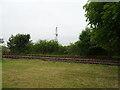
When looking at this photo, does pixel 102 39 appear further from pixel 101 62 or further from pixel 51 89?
pixel 101 62

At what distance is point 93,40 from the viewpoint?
7.84 meters

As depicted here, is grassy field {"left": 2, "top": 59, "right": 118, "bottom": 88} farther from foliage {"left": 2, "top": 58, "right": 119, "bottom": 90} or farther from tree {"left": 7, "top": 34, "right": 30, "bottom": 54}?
tree {"left": 7, "top": 34, "right": 30, "bottom": 54}

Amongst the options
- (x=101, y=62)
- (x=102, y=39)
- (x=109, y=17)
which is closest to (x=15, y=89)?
(x=109, y=17)

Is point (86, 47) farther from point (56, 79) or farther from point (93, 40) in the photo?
point (56, 79)

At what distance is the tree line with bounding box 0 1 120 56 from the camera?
5180 mm

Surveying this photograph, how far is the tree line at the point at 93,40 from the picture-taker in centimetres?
518

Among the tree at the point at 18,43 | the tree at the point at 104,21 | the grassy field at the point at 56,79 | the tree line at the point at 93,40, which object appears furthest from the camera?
the tree at the point at 18,43

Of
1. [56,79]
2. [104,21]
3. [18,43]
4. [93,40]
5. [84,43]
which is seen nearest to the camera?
[104,21]

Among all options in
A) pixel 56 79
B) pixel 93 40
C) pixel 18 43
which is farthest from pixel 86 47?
pixel 56 79

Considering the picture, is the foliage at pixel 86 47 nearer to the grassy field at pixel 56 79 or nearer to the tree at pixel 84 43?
the tree at pixel 84 43

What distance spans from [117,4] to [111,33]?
6.22 feet

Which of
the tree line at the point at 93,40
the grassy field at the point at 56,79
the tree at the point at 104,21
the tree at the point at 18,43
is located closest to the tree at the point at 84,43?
the tree line at the point at 93,40

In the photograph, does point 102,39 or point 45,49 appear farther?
point 45,49

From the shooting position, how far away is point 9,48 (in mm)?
20609
